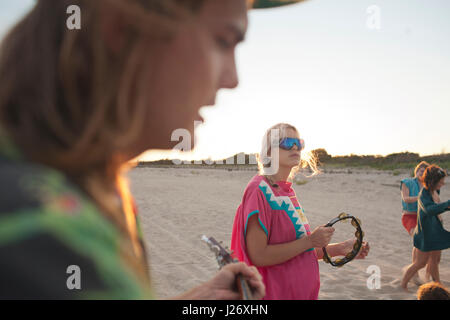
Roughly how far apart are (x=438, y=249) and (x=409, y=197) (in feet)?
3.67

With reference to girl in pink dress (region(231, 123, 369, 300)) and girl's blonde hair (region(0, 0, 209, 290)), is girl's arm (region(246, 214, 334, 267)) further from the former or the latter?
girl's blonde hair (region(0, 0, 209, 290))

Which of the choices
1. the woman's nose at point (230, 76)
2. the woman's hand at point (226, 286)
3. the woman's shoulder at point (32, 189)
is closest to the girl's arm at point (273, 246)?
the woman's hand at point (226, 286)

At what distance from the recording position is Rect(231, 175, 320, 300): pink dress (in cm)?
259

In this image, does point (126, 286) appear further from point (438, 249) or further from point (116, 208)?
point (438, 249)

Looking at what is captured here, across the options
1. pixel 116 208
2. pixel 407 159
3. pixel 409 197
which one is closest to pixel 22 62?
pixel 116 208

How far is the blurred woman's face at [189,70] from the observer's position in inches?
23.5

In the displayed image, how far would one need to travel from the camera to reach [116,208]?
1.68 ft

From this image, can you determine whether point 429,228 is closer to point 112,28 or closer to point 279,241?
point 279,241

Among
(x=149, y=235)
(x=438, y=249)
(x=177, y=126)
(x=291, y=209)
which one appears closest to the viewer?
(x=177, y=126)

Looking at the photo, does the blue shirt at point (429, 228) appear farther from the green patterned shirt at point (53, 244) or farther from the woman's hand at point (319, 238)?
the green patterned shirt at point (53, 244)

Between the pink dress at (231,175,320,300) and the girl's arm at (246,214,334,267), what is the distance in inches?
2.1

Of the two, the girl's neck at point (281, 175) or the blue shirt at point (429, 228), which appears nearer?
the girl's neck at point (281, 175)

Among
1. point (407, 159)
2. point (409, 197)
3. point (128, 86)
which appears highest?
point (128, 86)

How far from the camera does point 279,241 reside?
267cm
